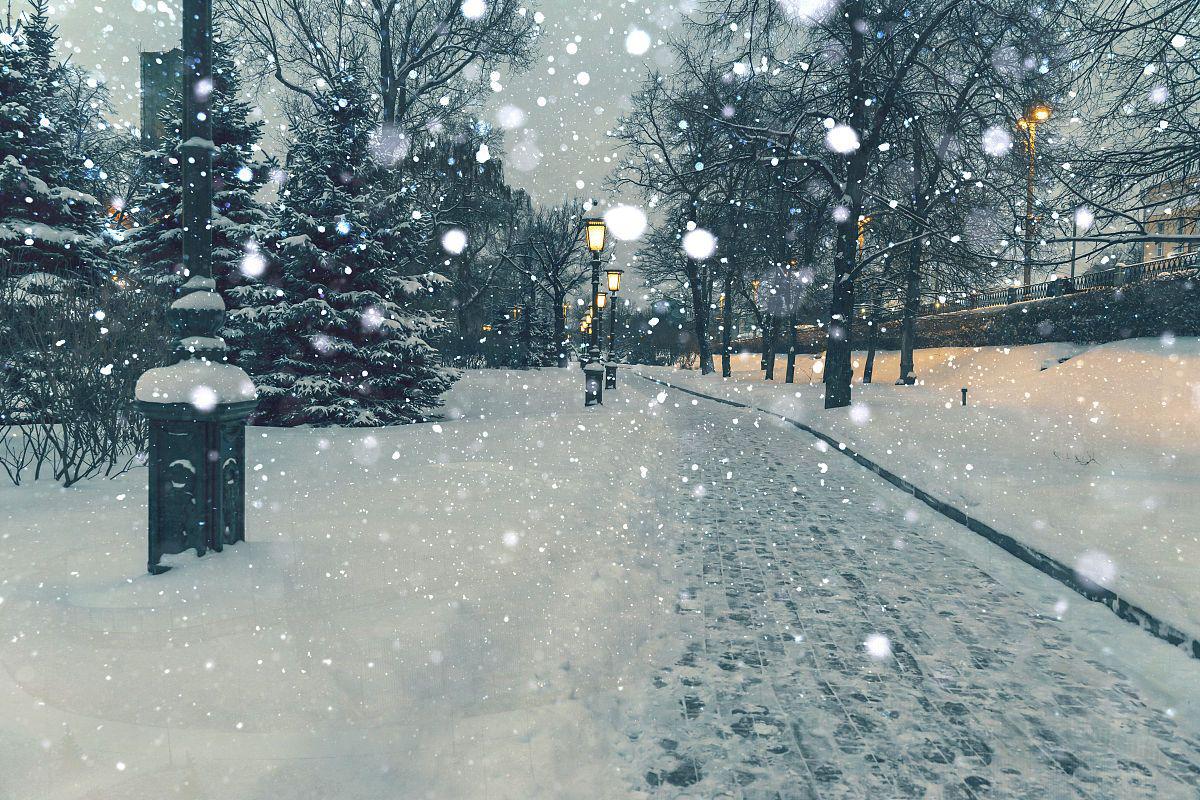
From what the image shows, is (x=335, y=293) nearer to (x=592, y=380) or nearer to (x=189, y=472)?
(x=592, y=380)

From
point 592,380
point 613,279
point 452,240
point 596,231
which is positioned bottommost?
point 592,380

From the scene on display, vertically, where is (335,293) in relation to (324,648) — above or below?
above

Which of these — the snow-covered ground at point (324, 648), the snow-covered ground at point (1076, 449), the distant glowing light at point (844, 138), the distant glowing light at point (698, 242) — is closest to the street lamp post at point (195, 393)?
the snow-covered ground at point (324, 648)

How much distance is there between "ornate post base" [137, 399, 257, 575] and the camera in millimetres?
4758

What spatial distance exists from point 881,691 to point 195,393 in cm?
439

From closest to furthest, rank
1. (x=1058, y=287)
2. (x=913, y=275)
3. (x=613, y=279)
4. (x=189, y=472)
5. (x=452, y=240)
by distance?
(x=189, y=472), (x=913, y=275), (x=613, y=279), (x=1058, y=287), (x=452, y=240)

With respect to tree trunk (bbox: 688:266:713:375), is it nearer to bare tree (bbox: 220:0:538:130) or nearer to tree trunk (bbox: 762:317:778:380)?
tree trunk (bbox: 762:317:778:380)

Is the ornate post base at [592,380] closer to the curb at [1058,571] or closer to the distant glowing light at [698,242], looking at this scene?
the curb at [1058,571]

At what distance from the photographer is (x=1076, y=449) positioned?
11891 mm

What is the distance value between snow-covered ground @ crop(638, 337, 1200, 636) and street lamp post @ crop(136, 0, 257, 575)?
618 centimetres

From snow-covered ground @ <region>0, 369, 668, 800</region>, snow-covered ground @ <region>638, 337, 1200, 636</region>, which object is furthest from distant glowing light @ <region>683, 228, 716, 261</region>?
snow-covered ground @ <region>0, 369, 668, 800</region>

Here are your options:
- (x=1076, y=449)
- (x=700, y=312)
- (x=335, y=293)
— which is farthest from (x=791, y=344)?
(x=335, y=293)

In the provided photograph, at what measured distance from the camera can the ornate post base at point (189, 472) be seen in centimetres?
476

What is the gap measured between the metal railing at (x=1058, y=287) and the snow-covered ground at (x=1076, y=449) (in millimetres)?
2474
